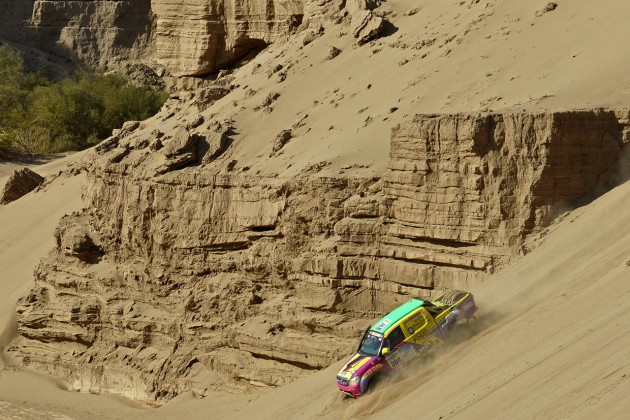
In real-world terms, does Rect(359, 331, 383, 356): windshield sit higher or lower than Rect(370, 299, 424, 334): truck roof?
lower

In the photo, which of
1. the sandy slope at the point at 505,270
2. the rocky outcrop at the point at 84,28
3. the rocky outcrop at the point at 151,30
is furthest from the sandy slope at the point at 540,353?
the rocky outcrop at the point at 84,28

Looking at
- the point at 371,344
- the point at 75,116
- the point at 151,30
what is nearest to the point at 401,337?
the point at 371,344

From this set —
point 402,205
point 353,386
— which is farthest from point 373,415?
point 402,205

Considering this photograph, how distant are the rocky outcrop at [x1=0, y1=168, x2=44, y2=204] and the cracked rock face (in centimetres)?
702

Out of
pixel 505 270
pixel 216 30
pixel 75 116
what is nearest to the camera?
pixel 505 270

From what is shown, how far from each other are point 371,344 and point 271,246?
13.3ft

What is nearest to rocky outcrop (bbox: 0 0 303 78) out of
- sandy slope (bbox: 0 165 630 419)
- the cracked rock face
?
the cracked rock face

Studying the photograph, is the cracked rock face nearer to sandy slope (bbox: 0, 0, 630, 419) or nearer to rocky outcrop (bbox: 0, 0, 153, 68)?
sandy slope (bbox: 0, 0, 630, 419)

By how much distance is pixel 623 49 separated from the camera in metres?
20.0

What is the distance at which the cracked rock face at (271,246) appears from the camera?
1734 cm

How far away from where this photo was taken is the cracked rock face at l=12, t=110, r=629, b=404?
17.3 m

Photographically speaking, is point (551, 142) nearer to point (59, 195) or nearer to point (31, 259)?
point (31, 259)

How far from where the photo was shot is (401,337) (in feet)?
53.2

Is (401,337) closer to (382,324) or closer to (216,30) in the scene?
(382,324)
